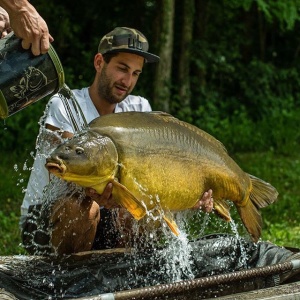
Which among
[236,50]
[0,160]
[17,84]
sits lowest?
[0,160]

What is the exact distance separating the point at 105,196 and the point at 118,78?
1248mm

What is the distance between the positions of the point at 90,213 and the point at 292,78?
391 inches

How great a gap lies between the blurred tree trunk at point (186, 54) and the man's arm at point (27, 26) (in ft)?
25.4

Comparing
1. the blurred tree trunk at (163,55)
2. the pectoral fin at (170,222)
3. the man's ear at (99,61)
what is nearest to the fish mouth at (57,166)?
the pectoral fin at (170,222)

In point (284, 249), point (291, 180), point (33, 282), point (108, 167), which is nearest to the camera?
point (108, 167)

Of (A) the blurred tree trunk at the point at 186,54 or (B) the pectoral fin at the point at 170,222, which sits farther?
(A) the blurred tree trunk at the point at 186,54

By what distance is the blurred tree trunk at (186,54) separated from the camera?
1151 centimetres

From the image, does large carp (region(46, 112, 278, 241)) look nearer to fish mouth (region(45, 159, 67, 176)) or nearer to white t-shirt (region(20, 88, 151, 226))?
fish mouth (region(45, 159, 67, 176))

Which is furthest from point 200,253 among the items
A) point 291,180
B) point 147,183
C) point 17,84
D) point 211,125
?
point 211,125

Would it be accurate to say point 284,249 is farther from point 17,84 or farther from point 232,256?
point 17,84

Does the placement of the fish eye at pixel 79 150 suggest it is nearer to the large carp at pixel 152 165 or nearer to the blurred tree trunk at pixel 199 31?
the large carp at pixel 152 165

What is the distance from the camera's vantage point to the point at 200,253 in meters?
4.63

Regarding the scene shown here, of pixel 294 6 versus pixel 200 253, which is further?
pixel 294 6

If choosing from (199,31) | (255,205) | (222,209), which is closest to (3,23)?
(222,209)
